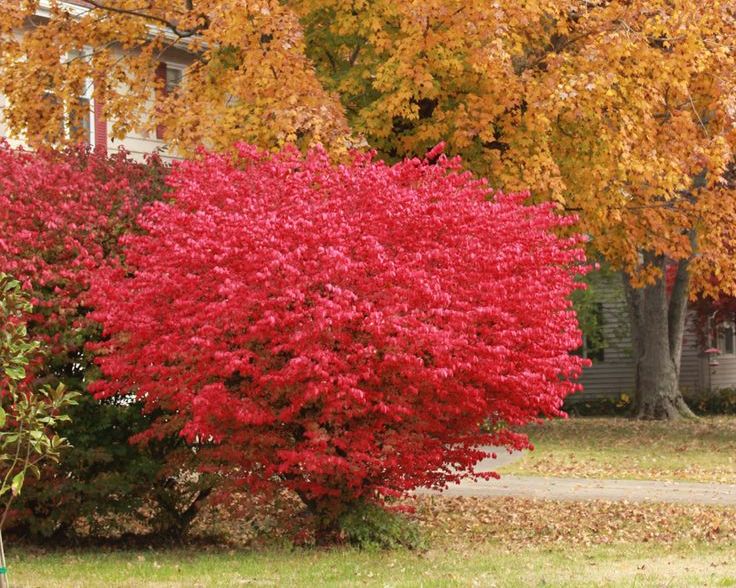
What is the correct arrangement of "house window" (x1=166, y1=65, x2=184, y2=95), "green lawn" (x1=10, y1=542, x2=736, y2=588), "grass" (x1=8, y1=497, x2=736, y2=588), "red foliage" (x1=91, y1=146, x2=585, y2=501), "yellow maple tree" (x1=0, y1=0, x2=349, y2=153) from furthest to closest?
1. "house window" (x1=166, y1=65, x2=184, y2=95)
2. "yellow maple tree" (x1=0, y1=0, x2=349, y2=153)
3. "red foliage" (x1=91, y1=146, x2=585, y2=501)
4. "grass" (x1=8, y1=497, x2=736, y2=588)
5. "green lawn" (x1=10, y1=542, x2=736, y2=588)

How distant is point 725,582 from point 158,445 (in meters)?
5.33

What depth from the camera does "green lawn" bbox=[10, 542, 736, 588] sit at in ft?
31.8

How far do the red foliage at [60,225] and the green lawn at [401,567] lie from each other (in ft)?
6.75

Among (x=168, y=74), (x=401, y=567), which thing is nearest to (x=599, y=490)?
(x=401, y=567)

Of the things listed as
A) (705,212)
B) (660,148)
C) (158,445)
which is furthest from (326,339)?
(705,212)

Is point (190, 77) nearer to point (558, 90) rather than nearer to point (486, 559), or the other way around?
point (558, 90)

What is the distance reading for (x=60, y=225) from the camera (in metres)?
12.1

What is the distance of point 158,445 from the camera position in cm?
1245

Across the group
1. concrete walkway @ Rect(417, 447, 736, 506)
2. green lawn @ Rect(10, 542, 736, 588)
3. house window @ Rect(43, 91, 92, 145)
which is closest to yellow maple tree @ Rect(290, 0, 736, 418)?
house window @ Rect(43, 91, 92, 145)

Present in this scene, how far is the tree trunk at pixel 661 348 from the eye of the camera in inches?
1186

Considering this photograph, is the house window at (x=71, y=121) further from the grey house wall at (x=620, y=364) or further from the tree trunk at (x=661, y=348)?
the grey house wall at (x=620, y=364)

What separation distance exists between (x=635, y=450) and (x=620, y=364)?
1488 centimetres

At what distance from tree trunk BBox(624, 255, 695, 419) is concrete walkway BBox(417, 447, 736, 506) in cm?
1221

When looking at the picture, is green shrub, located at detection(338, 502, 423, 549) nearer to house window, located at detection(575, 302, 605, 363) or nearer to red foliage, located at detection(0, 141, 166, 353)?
red foliage, located at detection(0, 141, 166, 353)
